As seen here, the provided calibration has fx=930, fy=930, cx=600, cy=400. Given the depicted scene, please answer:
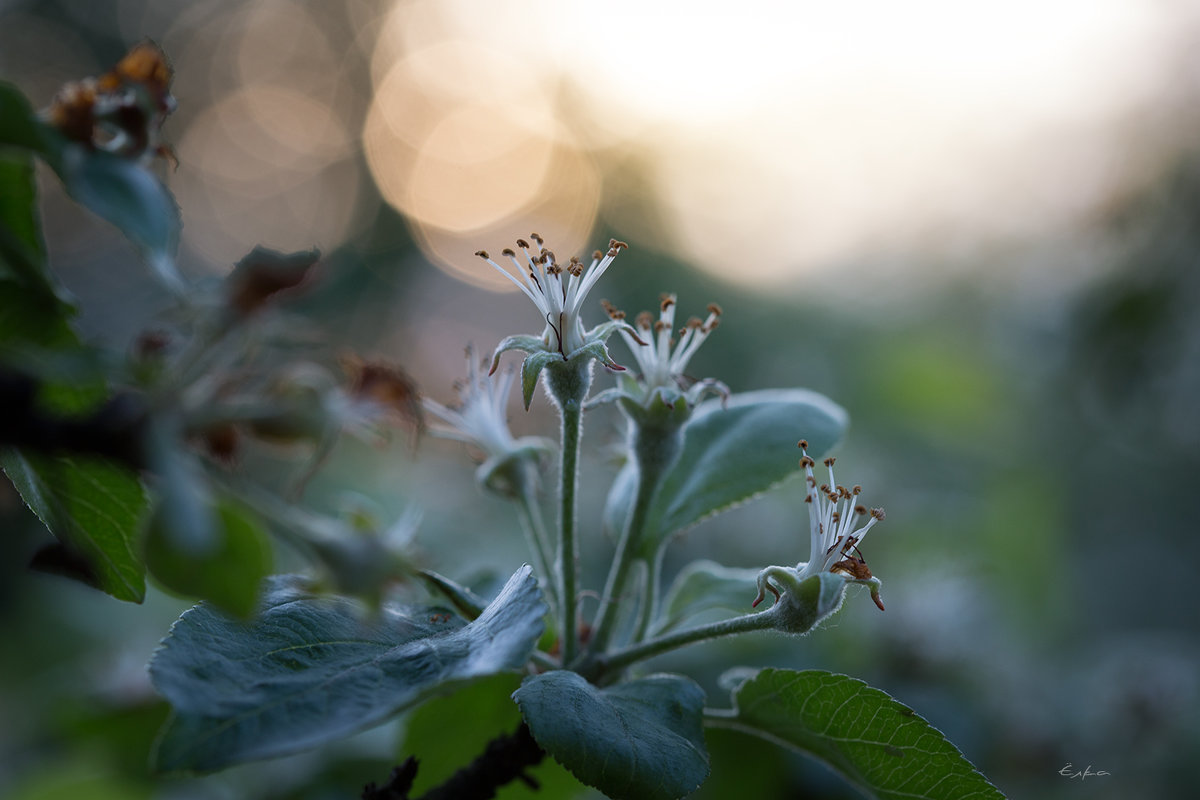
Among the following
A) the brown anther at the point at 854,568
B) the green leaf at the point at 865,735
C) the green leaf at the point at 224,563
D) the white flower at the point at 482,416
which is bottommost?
the green leaf at the point at 224,563

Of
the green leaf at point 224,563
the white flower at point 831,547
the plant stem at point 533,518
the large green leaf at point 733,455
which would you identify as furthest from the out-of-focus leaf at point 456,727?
the green leaf at point 224,563

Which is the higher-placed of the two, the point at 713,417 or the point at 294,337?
the point at 713,417

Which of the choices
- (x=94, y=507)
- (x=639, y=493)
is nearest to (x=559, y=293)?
(x=639, y=493)

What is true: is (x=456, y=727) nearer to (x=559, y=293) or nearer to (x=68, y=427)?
(x=559, y=293)

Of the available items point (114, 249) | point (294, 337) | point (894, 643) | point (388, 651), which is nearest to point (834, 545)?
point (388, 651)

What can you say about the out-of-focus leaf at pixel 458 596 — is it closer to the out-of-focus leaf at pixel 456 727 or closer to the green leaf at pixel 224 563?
the out-of-focus leaf at pixel 456 727

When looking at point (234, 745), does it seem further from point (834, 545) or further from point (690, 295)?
point (690, 295)
